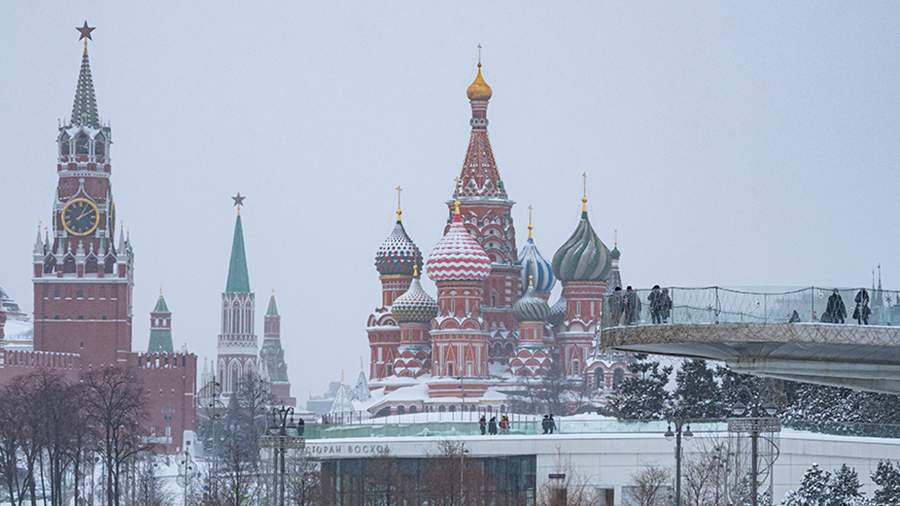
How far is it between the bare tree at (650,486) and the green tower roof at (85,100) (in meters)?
116

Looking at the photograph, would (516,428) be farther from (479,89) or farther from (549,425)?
(479,89)

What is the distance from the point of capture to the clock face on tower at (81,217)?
634 feet

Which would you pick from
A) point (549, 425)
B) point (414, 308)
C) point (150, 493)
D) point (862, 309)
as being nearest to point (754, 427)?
point (862, 309)

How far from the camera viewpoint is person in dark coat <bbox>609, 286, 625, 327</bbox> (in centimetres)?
5184

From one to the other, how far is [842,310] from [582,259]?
124m

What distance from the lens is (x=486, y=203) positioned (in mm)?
174875

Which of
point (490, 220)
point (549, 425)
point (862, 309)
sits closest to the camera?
point (862, 309)

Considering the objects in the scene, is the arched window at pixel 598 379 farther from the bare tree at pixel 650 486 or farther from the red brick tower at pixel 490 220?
the bare tree at pixel 650 486

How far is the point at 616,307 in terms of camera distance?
52.2 metres

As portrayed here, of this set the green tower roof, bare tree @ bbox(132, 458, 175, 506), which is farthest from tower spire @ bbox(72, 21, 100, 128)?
bare tree @ bbox(132, 458, 175, 506)

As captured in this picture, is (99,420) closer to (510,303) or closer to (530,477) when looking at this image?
(530,477)

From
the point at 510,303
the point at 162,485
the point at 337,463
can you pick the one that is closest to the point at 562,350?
the point at 510,303

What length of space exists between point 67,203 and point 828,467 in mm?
124895

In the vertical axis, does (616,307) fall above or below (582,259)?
below
